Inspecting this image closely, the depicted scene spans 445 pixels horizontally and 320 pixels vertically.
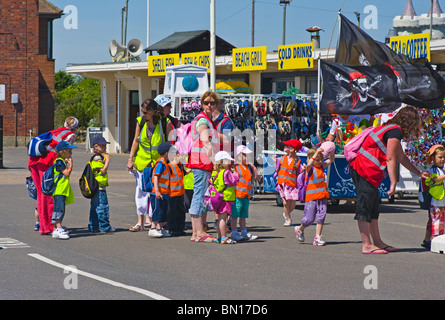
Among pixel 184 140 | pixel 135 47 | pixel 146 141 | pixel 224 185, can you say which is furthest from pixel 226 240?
pixel 135 47

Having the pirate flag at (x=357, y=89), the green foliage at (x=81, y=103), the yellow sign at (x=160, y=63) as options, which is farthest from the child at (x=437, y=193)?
the green foliage at (x=81, y=103)

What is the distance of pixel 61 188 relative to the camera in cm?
1144

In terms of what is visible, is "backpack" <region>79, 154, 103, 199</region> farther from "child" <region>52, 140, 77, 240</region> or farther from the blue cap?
the blue cap

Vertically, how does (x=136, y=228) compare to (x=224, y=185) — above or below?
below

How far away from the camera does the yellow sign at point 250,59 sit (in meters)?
27.8

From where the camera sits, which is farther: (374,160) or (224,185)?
(224,185)

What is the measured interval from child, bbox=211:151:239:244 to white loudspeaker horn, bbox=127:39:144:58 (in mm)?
29336

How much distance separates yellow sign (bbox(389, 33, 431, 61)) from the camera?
20.8 m

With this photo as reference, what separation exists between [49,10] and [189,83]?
1363 inches

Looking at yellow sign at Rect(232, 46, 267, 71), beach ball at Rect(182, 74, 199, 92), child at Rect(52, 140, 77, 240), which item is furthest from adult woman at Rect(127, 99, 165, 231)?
yellow sign at Rect(232, 46, 267, 71)

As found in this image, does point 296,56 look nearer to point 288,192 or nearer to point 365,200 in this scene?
point 288,192

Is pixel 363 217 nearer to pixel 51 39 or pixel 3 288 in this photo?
pixel 3 288

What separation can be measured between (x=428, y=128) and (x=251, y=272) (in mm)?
9826

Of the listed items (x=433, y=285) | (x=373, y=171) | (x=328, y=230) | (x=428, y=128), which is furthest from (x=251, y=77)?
(x=433, y=285)
